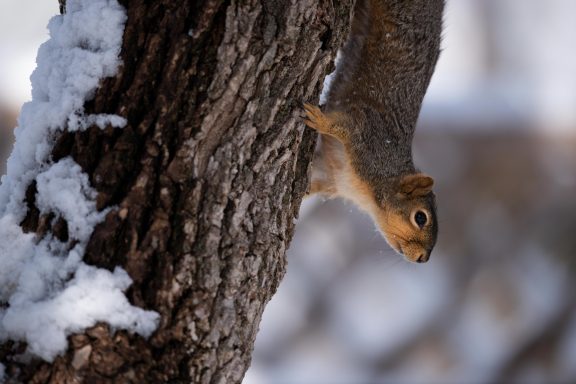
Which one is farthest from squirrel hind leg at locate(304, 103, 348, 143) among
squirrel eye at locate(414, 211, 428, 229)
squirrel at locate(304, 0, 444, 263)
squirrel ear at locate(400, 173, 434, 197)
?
squirrel eye at locate(414, 211, 428, 229)

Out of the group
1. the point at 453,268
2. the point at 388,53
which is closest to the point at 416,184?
the point at 388,53

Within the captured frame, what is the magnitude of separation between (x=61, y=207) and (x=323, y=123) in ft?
2.29

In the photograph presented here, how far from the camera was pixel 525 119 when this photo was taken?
18.0ft

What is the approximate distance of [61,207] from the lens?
1420 millimetres

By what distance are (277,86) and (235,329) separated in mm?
432

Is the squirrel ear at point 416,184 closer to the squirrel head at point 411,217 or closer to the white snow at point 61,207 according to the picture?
the squirrel head at point 411,217

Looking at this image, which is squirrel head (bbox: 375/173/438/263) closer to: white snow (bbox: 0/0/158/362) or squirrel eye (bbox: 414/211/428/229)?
squirrel eye (bbox: 414/211/428/229)

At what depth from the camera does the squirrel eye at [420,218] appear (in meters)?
2.66

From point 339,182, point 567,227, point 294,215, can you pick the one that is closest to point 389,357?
point 567,227

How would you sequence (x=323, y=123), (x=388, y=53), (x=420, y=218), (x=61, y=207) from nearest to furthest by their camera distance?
1. (x=61, y=207)
2. (x=323, y=123)
3. (x=388, y=53)
4. (x=420, y=218)

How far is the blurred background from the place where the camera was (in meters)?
5.09

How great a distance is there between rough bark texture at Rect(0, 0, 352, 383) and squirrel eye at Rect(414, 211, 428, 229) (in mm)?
1183

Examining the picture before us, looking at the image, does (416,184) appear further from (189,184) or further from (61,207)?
(61,207)

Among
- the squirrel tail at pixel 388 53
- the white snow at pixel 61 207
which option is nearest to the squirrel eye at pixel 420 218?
the squirrel tail at pixel 388 53
